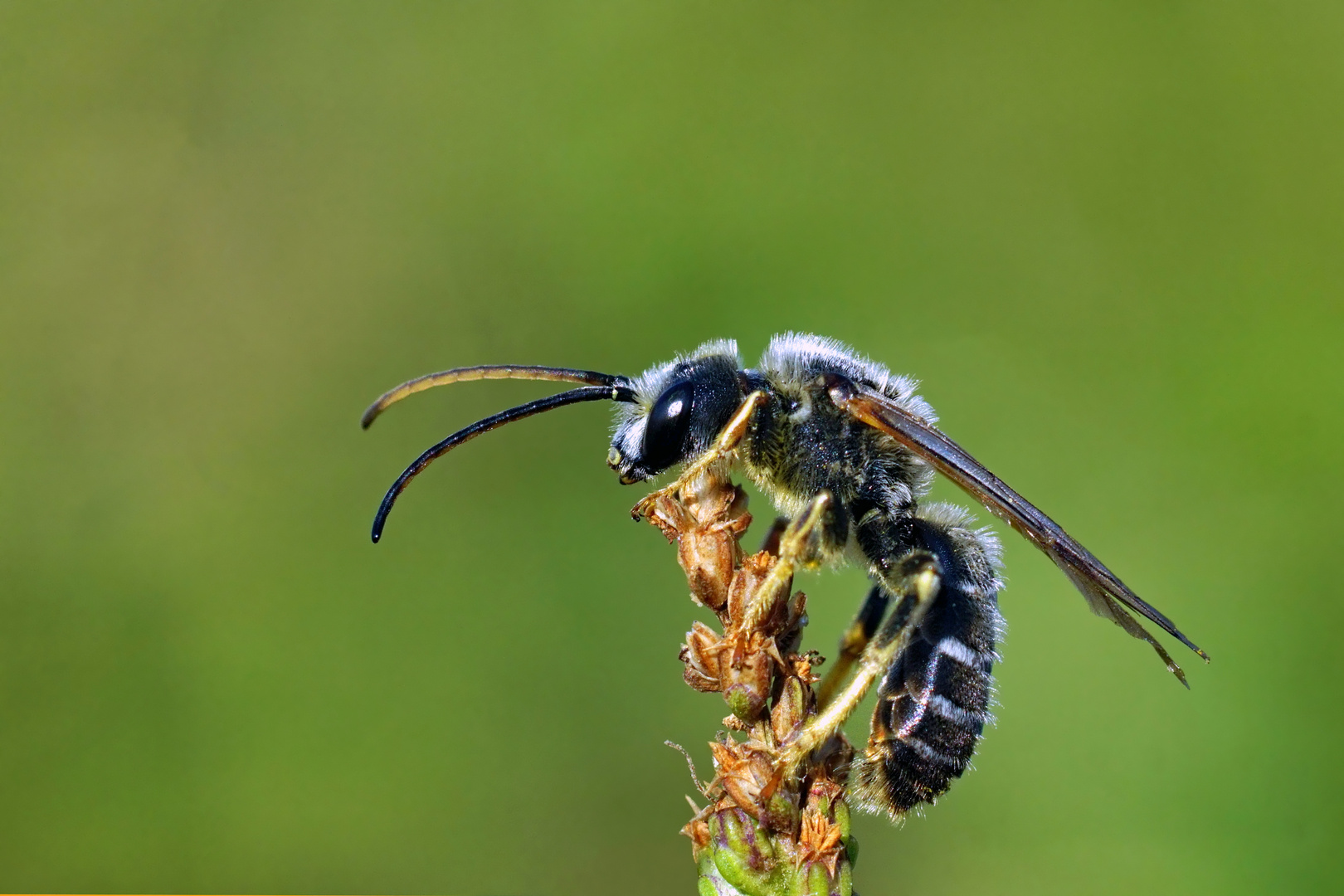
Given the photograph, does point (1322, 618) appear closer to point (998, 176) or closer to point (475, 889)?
point (998, 176)

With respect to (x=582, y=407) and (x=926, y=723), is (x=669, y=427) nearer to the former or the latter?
(x=926, y=723)

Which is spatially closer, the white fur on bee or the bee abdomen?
the bee abdomen

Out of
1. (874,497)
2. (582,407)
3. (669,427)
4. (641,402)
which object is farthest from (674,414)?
(582,407)

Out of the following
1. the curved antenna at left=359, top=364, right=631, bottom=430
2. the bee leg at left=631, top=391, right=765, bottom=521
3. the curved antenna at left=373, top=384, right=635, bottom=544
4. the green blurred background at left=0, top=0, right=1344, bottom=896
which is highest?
the green blurred background at left=0, top=0, right=1344, bottom=896

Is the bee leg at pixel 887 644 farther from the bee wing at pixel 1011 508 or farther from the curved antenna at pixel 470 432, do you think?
the curved antenna at pixel 470 432

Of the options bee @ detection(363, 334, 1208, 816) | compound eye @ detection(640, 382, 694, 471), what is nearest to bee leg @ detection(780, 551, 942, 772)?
bee @ detection(363, 334, 1208, 816)

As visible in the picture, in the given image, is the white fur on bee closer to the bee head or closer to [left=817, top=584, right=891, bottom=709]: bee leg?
the bee head
